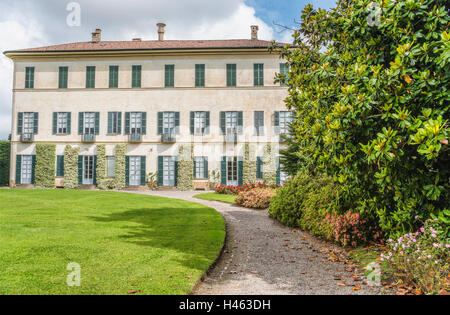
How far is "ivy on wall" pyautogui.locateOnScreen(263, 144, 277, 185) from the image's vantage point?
2162cm

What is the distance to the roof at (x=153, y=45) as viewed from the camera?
72.7 ft

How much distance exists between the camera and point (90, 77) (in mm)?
22859

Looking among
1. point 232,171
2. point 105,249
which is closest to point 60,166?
point 232,171

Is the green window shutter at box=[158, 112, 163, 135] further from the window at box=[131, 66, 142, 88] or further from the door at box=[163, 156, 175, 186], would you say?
the window at box=[131, 66, 142, 88]

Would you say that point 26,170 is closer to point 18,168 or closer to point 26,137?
point 18,168

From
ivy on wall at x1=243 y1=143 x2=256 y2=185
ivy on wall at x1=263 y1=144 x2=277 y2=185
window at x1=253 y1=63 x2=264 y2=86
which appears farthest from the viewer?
window at x1=253 y1=63 x2=264 y2=86

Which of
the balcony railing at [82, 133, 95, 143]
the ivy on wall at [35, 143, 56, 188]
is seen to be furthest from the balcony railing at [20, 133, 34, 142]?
the balcony railing at [82, 133, 95, 143]

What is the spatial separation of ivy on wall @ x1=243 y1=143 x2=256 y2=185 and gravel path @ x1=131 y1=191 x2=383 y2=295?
1357 centimetres

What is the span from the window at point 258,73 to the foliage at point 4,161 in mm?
18478

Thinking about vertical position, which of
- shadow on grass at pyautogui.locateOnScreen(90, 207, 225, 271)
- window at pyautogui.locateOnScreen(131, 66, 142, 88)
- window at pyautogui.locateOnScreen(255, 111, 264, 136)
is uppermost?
window at pyautogui.locateOnScreen(131, 66, 142, 88)

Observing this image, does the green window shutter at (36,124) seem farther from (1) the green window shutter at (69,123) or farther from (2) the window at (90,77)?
(2) the window at (90,77)

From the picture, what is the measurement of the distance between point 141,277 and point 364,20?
4.91 m

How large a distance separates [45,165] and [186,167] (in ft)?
33.0
